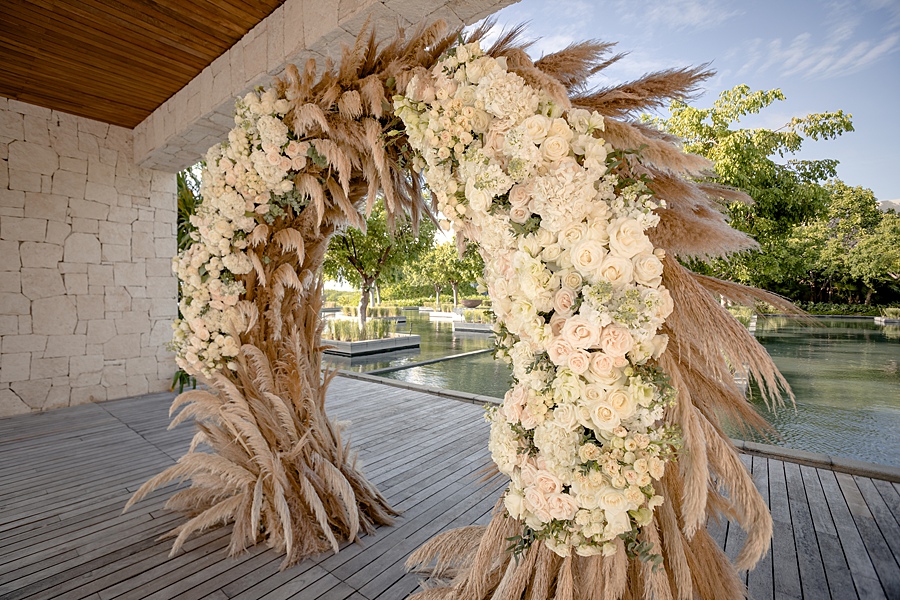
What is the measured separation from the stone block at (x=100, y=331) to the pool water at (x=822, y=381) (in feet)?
14.2

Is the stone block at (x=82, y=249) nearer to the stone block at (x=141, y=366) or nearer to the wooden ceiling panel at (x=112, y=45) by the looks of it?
the stone block at (x=141, y=366)

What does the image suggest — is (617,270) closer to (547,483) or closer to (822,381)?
(547,483)

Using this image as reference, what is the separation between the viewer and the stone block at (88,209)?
15.4ft

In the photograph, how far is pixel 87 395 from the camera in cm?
477

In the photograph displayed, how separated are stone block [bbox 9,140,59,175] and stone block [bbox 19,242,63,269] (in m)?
0.80

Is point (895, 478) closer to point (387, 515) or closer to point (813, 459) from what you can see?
point (813, 459)

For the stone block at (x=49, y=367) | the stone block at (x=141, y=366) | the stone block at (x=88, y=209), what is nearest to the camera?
the stone block at (x=49, y=367)

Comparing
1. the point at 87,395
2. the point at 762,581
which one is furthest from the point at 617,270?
the point at 87,395

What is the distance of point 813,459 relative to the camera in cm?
303

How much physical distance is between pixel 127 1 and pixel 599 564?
398cm

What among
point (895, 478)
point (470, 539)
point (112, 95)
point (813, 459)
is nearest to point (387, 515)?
point (470, 539)

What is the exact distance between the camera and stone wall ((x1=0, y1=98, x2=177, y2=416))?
434cm

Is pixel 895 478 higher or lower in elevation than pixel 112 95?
lower

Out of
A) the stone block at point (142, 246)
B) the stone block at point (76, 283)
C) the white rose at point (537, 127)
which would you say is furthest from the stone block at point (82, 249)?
the white rose at point (537, 127)
